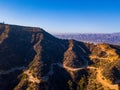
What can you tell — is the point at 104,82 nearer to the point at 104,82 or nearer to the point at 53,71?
the point at 104,82

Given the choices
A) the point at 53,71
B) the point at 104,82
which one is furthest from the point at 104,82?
the point at 53,71

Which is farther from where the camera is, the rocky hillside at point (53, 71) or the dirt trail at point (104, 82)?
the rocky hillside at point (53, 71)

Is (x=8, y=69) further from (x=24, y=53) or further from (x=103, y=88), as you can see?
A: (x=103, y=88)

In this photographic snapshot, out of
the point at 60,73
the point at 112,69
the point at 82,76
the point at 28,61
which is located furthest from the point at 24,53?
the point at 112,69

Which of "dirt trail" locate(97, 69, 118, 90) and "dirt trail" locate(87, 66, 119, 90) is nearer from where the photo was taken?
"dirt trail" locate(87, 66, 119, 90)

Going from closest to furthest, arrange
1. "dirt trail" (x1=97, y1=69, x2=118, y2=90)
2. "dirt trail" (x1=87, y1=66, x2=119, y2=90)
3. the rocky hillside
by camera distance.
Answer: "dirt trail" (x1=87, y1=66, x2=119, y2=90)
"dirt trail" (x1=97, y1=69, x2=118, y2=90)
the rocky hillside

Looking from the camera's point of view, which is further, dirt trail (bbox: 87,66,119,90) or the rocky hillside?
the rocky hillside

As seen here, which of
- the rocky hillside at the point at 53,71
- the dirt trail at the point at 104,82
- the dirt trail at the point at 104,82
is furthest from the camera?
the rocky hillside at the point at 53,71

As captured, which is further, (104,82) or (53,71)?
(53,71)

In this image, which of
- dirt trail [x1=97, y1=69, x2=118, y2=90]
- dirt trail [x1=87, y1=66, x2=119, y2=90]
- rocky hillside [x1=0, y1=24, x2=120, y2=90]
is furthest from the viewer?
rocky hillside [x1=0, y1=24, x2=120, y2=90]

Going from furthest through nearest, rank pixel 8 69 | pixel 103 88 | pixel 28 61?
pixel 28 61 → pixel 8 69 → pixel 103 88

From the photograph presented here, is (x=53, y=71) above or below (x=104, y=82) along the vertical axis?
above
